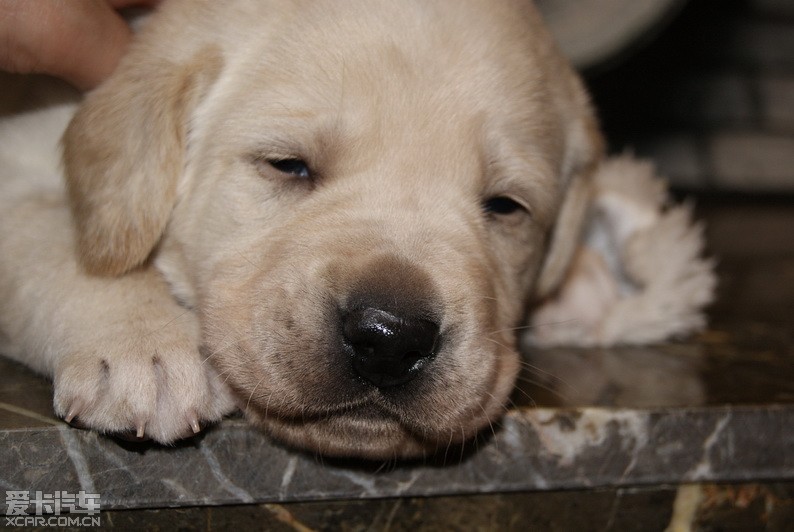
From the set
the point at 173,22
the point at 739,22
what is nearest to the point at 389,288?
the point at 173,22

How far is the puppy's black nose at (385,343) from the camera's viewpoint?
218cm

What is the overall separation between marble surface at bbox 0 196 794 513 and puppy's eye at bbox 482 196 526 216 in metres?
0.56

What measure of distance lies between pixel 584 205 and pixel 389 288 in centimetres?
156

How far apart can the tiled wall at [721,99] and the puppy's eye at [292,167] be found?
22.0 ft

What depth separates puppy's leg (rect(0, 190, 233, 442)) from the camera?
230 centimetres

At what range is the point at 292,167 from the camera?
2742 millimetres

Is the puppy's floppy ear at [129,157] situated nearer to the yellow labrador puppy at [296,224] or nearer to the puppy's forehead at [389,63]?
the yellow labrador puppy at [296,224]

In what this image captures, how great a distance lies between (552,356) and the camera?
3564 millimetres

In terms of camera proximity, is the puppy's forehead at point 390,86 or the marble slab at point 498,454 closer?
the marble slab at point 498,454

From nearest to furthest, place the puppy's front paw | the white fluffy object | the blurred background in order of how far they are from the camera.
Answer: the puppy's front paw, the white fluffy object, the blurred background

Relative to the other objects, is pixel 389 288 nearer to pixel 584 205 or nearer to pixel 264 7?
pixel 264 7

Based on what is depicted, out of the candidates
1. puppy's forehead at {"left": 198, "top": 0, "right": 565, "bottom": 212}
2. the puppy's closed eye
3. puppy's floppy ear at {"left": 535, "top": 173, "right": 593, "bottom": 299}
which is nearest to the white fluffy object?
puppy's floppy ear at {"left": 535, "top": 173, "right": 593, "bottom": 299}

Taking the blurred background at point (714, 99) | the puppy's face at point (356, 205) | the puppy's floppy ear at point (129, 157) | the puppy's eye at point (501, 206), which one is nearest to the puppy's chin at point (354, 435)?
the puppy's face at point (356, 205)

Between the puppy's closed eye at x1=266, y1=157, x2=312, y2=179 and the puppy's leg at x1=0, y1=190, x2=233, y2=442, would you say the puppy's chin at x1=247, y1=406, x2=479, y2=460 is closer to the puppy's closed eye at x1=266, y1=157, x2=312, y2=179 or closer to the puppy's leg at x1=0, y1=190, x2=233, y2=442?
the puppy's leg at x1=0, y1=190, x2=233, y2=442
